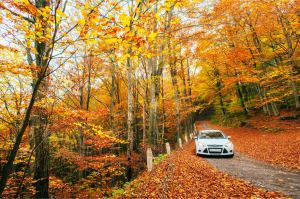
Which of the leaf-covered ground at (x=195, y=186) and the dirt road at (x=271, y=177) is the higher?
the leaf-covered ground at (x=195, y=186)

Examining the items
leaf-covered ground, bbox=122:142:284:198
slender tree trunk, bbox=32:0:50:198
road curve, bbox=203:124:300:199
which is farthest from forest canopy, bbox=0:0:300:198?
road curve, bbox=203:124:300:199

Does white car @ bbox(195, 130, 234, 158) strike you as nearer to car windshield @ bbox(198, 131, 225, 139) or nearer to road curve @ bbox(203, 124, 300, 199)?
car windshield @ bbox(198, 131, 225, 139)

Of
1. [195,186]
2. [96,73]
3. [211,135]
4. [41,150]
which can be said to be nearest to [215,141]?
[211,135]

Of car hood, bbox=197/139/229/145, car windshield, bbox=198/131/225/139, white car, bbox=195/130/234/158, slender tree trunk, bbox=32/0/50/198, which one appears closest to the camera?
slender tree trunk, bbox=32/0/50/198

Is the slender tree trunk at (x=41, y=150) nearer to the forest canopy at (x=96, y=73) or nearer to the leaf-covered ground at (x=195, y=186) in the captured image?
the forest canopy at (x=96, y=73)

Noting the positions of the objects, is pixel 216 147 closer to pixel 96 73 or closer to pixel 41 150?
pixel 41 150

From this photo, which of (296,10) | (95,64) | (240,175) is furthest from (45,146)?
(296,10)

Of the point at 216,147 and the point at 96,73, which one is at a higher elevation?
the point at 96,73

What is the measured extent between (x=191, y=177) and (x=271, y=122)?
59.6 feet

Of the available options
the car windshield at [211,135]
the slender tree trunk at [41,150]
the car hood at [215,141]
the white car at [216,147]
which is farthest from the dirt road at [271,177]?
the slender tree trunk at [41,150]

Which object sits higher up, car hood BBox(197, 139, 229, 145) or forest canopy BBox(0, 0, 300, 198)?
forest canopy BBox(0, 0, 300, 198)

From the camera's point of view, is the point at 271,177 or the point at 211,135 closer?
the point at 271,177

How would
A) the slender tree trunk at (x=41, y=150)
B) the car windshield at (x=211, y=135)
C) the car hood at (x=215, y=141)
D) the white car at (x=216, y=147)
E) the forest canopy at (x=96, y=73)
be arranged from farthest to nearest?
the car windshield at (x=211, y=135)
the car hood at (x=215, y=141)
the white car at (x=216, y=147)
the slender tree trunk at (x=41, y=150)
the forest canopy at (x=96, y=73)

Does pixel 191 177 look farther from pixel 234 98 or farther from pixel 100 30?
pixel 234 98
